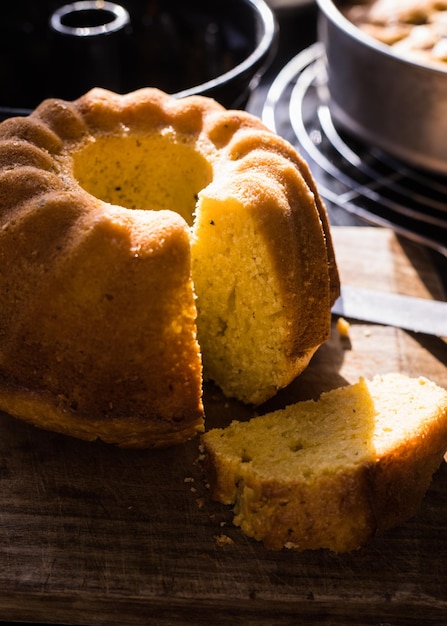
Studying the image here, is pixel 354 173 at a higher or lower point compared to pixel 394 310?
lower

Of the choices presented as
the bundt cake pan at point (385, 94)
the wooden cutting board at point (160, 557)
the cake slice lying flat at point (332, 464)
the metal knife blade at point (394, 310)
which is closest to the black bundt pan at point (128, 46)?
the bundt cake pan at point (385, 94)

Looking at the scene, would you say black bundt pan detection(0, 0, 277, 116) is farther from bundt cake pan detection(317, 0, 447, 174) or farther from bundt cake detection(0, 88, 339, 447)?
bundt cake detection(0, 88, 339, 447)

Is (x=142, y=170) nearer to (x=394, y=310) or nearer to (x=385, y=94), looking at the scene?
(x=394, y=310)

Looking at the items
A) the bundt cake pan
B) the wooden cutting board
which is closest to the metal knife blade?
the wooden cutting board

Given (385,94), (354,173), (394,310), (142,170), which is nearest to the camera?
(142,170)

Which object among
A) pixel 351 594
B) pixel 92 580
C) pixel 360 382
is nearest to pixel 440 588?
pixel 351 594

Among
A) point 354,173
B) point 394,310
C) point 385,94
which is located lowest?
point 354,173

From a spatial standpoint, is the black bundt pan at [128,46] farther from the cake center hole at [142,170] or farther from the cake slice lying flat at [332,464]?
the cake slice lying flat at [332,464]

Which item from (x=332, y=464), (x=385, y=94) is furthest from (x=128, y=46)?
(x=332, y=464)
